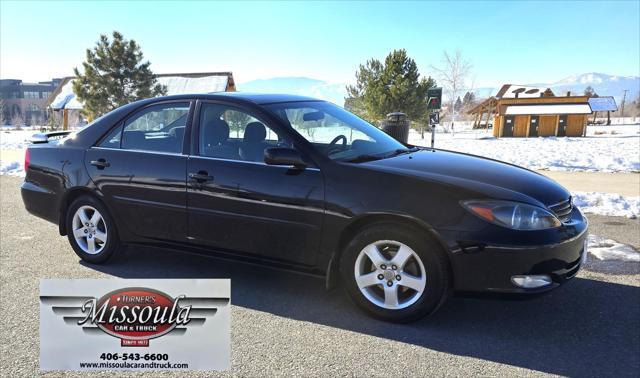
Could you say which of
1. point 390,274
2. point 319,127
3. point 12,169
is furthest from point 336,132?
→ point 12,169

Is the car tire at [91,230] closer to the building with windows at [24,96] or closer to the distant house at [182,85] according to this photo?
the distant house at [182,85]

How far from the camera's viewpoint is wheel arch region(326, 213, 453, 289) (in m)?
3.10

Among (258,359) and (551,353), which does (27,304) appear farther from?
(551,353)

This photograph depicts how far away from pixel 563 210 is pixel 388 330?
1.49 m

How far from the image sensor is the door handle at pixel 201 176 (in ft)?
12.3

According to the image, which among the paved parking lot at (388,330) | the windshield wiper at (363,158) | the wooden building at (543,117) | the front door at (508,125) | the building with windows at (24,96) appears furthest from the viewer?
the building with windows at (24,96)

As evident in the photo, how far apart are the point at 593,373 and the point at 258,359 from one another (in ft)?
6.27

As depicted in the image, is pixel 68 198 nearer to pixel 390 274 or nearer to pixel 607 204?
pixel 390 274

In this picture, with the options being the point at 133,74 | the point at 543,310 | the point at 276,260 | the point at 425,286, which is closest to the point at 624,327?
the point at 543,310

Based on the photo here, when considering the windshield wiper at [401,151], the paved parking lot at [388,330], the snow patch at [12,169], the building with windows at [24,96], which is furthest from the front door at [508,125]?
the building with windows at [24,96]

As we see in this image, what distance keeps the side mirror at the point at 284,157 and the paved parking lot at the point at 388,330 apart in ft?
3.59

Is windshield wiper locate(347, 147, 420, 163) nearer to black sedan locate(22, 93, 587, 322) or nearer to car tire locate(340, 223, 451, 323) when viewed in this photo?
black sedan locate(22, 93, 587, 322)

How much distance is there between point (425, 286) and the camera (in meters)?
3.13

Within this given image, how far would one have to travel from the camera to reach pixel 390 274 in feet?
10.6
